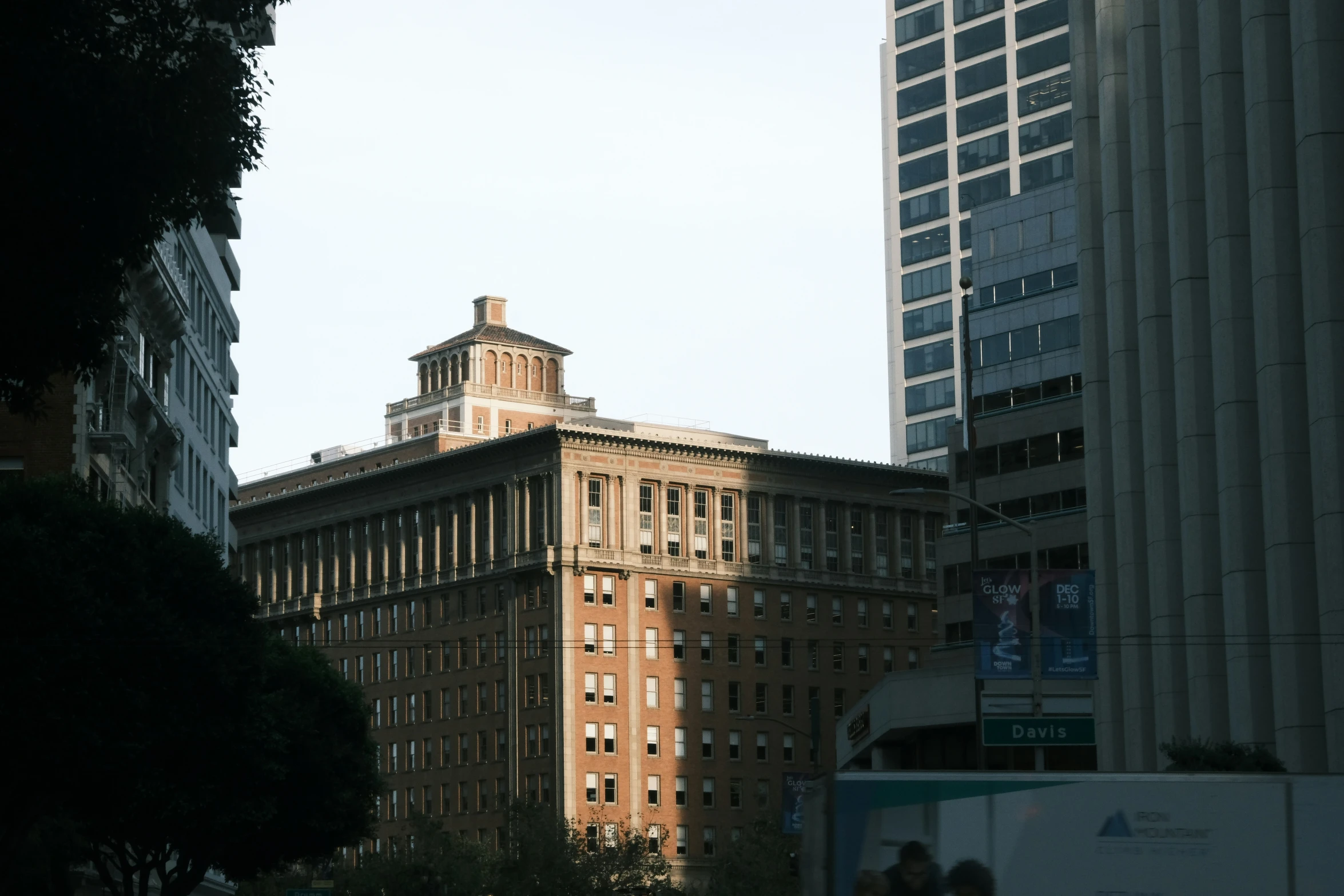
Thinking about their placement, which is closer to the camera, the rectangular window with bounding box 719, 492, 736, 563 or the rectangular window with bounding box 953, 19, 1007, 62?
the rectangular window with bounding box 719, 492, 736, 563

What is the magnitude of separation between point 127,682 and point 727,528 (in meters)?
121

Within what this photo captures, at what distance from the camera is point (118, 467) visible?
76.8 meters

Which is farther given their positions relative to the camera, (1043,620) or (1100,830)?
(1043,620)

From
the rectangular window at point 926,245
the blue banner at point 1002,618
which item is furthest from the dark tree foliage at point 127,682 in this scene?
the rectangular window at point 926,245

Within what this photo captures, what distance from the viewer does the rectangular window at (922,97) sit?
176 meters

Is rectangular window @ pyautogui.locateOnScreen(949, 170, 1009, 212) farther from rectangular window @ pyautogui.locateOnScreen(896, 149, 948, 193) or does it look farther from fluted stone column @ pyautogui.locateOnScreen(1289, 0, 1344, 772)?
fluted stone column @ pyautogui.locateOnScreen(1289, 0, 1344, 772)

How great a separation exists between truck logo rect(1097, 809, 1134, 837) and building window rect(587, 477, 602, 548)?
140 metres

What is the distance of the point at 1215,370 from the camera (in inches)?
2269

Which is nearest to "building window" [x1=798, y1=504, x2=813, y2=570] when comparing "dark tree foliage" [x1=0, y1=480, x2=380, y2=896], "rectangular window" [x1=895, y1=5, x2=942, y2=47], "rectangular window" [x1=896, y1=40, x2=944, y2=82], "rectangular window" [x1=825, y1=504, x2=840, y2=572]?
"rectangular window" [x1=825, y1=504, x2=840, y2=572]

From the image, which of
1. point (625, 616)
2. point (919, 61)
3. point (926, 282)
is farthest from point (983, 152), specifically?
point (625, 616)

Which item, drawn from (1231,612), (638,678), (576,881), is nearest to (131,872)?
(1231,612)

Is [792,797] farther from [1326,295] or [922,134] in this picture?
[922,134]

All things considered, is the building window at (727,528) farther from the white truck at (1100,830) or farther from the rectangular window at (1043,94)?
the white truck at (1100,830)

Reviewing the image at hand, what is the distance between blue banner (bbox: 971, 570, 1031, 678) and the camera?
4553cm
